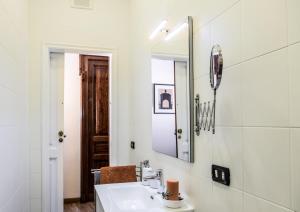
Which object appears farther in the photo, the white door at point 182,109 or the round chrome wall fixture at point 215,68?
the white door at point 182,109

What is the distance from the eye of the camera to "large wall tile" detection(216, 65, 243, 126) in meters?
1.12

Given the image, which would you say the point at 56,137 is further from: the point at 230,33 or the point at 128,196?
the point at 230,33

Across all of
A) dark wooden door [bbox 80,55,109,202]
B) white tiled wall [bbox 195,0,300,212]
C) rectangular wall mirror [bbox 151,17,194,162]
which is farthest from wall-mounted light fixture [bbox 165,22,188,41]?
dark wooden door [bbox 80,55,109,202]

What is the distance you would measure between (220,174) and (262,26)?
66cm

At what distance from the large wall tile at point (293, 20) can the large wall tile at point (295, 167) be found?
0.29 meters

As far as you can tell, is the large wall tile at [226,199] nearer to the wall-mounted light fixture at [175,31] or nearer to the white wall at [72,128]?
the wall-mounted light fixture at [175,31]

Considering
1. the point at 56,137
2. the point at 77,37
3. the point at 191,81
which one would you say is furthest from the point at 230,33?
the point at 56,137

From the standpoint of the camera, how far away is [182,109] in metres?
1.67

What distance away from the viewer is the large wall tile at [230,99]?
3.67ft

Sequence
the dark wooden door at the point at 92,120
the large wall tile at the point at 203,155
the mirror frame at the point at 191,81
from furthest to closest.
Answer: the dark wooden door at the point at 92,120 < the mirror frame at the point at 191,81 < the large wall tile at the point at 203,155

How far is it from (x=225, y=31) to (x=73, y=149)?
3.55m

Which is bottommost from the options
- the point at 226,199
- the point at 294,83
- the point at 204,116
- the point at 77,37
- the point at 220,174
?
the point at 226,199

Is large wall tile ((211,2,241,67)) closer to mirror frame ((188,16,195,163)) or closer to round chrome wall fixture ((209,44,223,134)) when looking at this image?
round chrome wall fixture ((209,44,223,134))

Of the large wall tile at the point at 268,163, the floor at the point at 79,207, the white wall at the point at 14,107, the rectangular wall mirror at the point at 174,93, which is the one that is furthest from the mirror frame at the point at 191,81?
the floor at the point at 79,207
